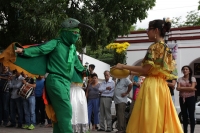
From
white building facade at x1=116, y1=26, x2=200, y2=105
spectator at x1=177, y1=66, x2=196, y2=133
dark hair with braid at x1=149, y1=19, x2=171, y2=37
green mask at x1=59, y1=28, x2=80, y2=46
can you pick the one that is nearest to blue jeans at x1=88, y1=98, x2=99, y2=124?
spectator at x1=177, y1=66, x2=196, y2=133

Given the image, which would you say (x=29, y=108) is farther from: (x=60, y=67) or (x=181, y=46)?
(x=181, y=46)

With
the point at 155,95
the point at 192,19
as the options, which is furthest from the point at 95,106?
the point at 192,19

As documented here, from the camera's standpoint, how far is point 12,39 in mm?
11570

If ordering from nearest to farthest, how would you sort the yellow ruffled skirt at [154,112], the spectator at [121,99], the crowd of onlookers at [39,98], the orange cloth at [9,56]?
the yellow ruffled skirt at [154,112]
the orange cloth at [9,56]
the spectator at [121,99]
the crowd of onlookers at [39,98]

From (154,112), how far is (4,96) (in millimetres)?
7053

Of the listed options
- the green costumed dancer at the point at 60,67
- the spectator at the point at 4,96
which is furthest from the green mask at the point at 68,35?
the spectator at the point at 4,96

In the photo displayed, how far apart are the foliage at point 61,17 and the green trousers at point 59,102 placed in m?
5.11

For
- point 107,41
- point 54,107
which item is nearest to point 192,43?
point 107,41

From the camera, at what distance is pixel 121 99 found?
31.9 ft

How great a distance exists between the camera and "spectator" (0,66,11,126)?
10.4 m

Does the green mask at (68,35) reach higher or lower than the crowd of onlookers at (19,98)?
higher

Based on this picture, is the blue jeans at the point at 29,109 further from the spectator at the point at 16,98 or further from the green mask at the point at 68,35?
the green mask at the point at 68,35

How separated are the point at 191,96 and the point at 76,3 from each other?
7590 millimetres

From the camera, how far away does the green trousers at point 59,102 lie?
5.26 m
